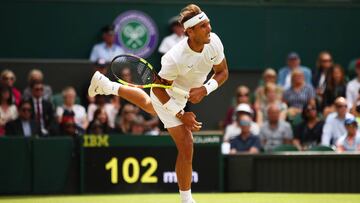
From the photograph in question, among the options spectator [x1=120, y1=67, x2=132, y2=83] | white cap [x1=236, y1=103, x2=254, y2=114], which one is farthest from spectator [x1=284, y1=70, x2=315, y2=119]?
spectator [x1=120, y1=67, x2=132, y2=83]

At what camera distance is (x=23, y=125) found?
12.7 m

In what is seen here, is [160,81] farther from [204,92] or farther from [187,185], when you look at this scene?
[187,185]

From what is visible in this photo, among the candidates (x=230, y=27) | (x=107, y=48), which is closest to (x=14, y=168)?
(x=107, y=48)

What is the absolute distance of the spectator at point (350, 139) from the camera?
12.0 m

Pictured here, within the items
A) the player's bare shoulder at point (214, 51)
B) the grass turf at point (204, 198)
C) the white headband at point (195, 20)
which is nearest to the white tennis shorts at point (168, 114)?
the player's bare shoulder at point (214, 51)

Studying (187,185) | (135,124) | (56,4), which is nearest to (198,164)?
(135,124)

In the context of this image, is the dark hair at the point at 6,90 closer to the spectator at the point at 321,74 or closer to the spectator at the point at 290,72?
the spectator at the point at 290,72

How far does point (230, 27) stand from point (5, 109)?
16.1 ft

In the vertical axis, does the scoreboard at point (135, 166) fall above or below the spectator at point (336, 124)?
below

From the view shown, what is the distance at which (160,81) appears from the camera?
856cm

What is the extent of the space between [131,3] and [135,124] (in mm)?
3335

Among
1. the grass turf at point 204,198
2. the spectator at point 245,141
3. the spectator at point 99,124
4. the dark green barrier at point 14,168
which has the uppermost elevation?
the spectator at point 99,124

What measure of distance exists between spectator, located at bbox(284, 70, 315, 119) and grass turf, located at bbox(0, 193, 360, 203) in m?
2.94

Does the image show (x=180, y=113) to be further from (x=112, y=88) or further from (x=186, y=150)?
(x=112, y=88)
